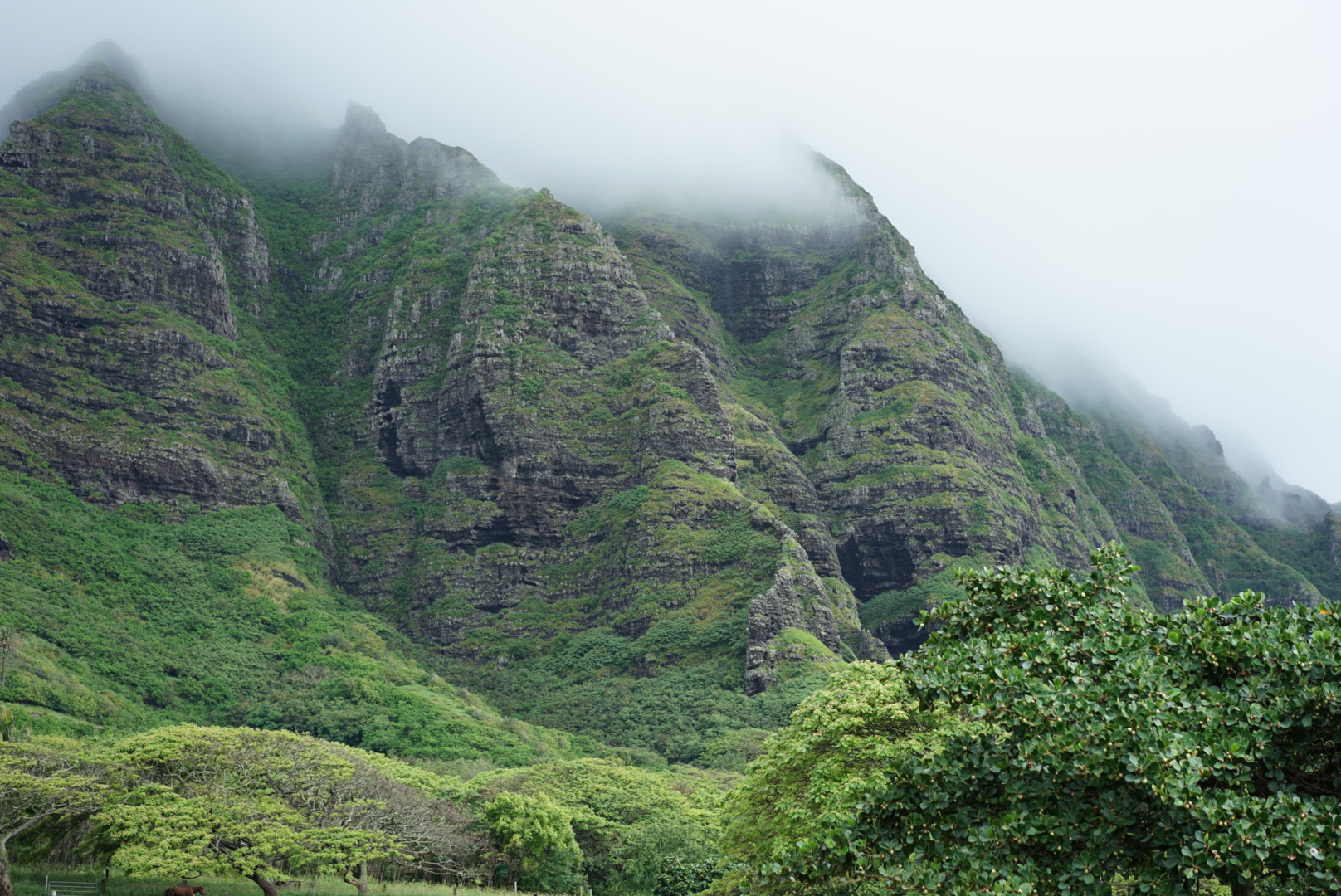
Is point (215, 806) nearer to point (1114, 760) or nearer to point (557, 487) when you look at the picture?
point (1114, 760)

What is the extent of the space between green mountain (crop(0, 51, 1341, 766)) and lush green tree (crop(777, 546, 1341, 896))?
8681 cm

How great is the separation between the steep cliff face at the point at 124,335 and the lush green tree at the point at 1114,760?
496 ft

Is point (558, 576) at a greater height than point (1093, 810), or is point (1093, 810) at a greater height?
point (1093, 810)

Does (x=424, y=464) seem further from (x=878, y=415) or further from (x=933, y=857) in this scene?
(x=933, y=857)

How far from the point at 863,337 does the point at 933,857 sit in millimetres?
187318

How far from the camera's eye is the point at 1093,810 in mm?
16359

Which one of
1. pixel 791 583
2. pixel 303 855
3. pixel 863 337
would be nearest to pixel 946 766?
pixel 303 855

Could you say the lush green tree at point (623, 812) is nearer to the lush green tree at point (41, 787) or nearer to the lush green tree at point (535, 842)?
the lush green tree at point (535, 842)

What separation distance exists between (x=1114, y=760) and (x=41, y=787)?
44276mm

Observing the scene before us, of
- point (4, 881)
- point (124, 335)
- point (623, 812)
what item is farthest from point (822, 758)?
point (124, 335)

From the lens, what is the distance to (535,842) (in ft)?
197

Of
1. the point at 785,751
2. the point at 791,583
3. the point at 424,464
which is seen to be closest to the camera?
the point at 785,751

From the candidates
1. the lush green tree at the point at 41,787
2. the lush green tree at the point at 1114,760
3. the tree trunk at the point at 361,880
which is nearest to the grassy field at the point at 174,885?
the tree trunk at the point at 361,880

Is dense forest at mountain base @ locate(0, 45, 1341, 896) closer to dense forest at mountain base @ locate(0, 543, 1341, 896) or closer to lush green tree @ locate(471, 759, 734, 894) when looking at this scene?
lush green tree @ locate(471, 759, 734, 894)
